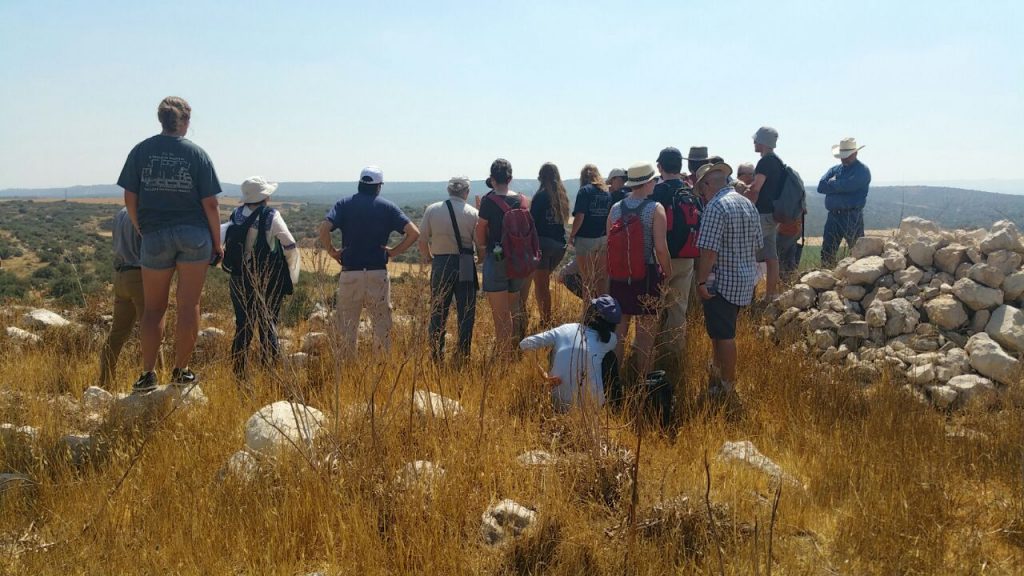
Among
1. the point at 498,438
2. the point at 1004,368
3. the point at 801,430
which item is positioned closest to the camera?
the point at 498,438

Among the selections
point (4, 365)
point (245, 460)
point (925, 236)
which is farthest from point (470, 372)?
point (925, 236)

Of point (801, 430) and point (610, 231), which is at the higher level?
point (610, 231)

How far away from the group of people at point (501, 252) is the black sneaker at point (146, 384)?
0.01 meters

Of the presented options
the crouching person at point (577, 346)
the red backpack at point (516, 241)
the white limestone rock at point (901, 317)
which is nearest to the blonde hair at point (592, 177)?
the red backpack at point (516, 241)

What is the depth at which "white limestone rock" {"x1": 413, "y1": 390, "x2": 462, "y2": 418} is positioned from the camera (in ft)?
11.4

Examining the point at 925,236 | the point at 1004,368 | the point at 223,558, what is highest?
the point at 925,236

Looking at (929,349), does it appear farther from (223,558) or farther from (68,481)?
(68,481)

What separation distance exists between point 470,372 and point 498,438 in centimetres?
155

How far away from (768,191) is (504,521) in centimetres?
528

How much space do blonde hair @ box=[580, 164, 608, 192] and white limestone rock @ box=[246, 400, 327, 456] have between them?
353 centimetres

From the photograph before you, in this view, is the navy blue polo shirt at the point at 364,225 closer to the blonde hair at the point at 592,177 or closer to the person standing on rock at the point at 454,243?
the person standing on rock at the point at 454,243

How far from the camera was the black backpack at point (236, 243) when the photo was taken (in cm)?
486

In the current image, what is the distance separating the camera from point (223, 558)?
8.59 ft

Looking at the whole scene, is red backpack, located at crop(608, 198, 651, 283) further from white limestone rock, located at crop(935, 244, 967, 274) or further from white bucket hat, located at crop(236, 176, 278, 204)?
white limestone rock, located at crop(935, 244, 967, 274)
